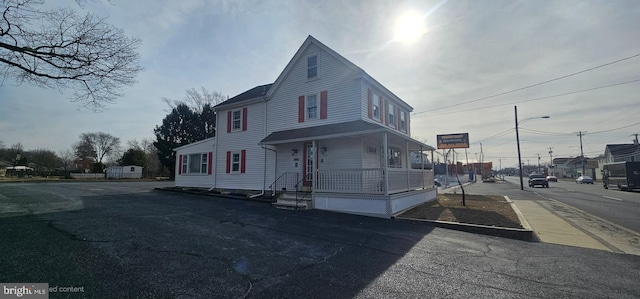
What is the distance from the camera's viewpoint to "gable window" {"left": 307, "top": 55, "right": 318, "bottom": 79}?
14281 millimetres

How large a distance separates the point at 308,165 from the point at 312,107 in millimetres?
3118

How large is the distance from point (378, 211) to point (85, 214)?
32.1 ft

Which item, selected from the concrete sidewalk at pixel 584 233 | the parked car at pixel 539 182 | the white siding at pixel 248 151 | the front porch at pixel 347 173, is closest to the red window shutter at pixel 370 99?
the front porch at pixel 347 173

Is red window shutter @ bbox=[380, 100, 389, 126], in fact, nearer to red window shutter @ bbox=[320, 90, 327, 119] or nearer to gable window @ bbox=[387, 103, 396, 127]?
gable window @ bbox=[387, 103, 396, 127]

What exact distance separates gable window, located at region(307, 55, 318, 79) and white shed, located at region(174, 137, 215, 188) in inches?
332

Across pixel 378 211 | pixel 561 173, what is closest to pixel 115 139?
pixel 378 211

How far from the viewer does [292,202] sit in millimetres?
11688

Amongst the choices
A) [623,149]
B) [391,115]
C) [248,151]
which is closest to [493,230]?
[391,115]

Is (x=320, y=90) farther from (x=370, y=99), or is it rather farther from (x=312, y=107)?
(x=370, y=99)

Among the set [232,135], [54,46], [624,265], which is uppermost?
[54,46]

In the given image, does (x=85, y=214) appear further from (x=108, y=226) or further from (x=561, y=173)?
(x=561, y=173)

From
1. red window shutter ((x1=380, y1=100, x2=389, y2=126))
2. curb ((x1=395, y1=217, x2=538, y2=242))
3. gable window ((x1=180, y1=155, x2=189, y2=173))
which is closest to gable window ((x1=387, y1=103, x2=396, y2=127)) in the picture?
red window shutter ((x1=380, y1=100, x2=389, y2=126))

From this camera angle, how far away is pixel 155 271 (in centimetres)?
418

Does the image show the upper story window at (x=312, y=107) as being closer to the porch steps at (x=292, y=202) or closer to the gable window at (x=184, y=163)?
the porch steps at (x=292, y=202)
